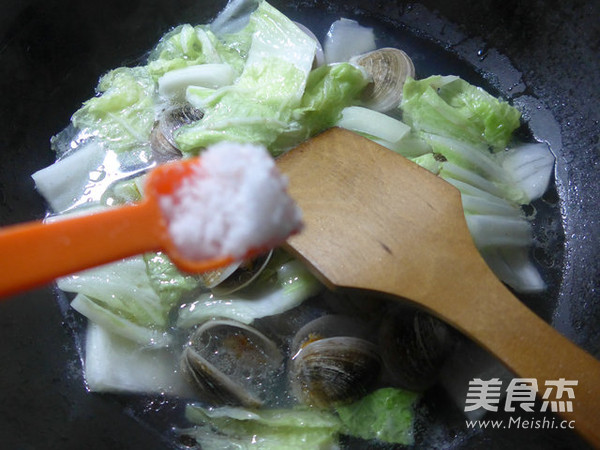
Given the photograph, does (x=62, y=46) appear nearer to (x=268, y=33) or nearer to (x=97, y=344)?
(x=268, y=33)

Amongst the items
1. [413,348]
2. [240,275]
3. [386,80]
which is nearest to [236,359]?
[240,275]

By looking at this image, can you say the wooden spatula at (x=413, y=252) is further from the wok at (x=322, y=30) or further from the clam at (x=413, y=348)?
the wok at (x=322, y=30)

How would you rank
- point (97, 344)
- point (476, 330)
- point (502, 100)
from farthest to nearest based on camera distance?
point (502, 100) < point (97, 344) < point (476, 330)

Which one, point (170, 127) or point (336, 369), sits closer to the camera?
point (336, 369)

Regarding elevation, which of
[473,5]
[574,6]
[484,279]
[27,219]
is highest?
[574,6]

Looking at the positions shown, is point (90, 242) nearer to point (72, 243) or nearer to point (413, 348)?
point (72, 243)

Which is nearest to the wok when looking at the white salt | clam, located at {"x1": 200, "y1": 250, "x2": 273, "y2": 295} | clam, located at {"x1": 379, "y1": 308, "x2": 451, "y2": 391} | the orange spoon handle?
clam, located at {"x1": 379, "y1": 308, "x2": 451, "y2": 391}

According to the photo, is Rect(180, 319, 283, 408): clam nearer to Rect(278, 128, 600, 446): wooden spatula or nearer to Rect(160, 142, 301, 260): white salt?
Rect(278, 128, 600, 446): wooden spatula

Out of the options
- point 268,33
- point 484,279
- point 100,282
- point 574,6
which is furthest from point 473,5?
point 100,282
